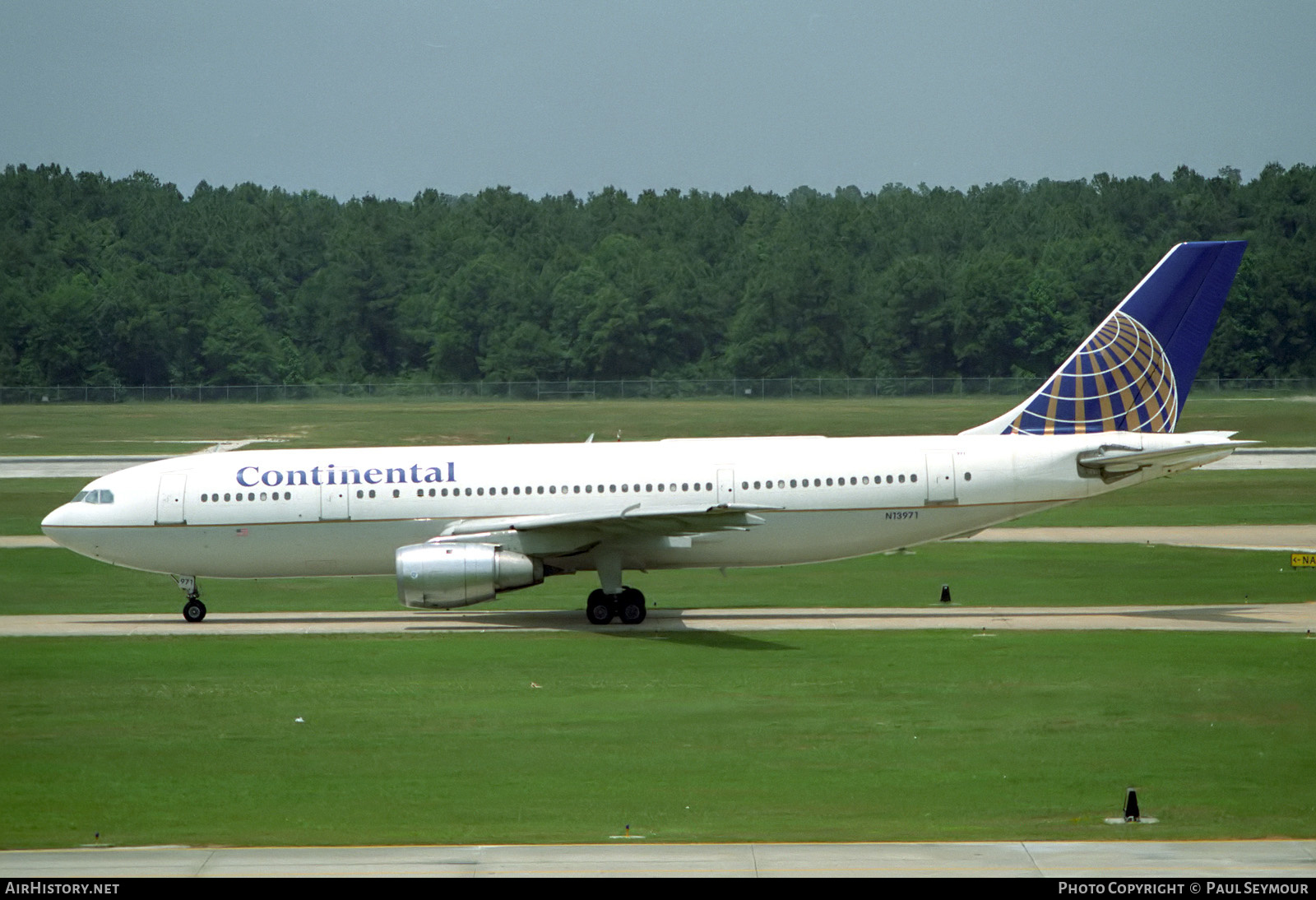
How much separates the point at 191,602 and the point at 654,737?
15.0 m

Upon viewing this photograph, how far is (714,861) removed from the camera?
14.5 m

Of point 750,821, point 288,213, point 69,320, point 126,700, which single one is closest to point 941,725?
point 750,821

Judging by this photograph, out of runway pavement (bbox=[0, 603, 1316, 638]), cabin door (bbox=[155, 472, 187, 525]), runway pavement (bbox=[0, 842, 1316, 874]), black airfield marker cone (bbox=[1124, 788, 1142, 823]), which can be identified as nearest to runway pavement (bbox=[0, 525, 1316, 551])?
runway pavement (bbox=[0, 603, 1316, 638])

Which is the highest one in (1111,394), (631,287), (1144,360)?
(631,287)

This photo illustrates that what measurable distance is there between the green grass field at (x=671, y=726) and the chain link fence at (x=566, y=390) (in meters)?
79.7

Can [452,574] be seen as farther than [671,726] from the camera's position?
Yes

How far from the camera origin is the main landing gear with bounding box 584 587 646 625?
31.6m

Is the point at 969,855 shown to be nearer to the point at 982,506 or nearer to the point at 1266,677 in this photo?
the point at 1266,677

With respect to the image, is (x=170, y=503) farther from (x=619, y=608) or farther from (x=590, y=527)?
(x=619, y=608)

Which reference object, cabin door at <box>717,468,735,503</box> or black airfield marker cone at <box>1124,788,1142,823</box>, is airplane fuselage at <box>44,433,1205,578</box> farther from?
black airfield marker cone at <box>1124,788,1142,823</box>

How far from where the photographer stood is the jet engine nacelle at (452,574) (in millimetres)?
29812

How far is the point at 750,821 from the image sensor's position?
54.0 ft

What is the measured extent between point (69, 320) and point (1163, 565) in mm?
105711

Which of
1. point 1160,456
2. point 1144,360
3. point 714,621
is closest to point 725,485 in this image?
point 714,621
